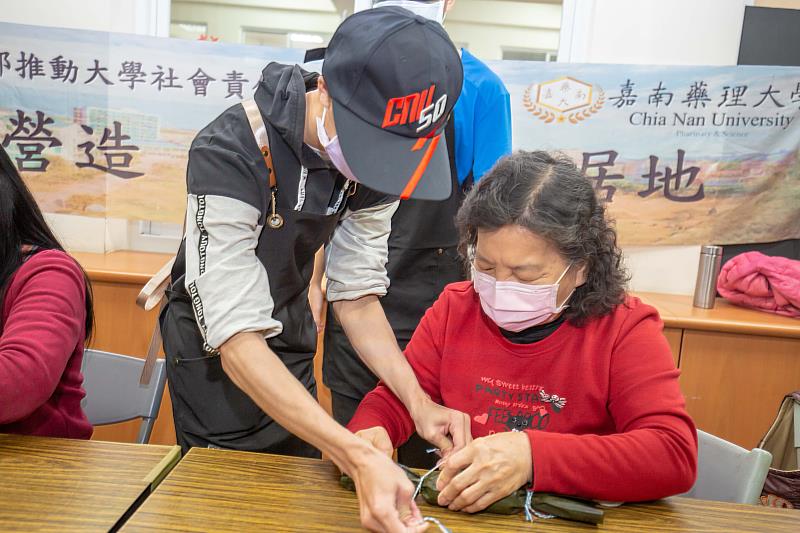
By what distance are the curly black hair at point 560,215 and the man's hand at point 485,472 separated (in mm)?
334

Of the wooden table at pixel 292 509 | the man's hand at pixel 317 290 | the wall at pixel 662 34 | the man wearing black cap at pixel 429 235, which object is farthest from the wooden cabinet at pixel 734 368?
the wooden table at pixel 292 509

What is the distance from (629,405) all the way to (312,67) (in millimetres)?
1927

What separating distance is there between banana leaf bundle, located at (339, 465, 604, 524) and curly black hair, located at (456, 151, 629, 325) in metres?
0.37

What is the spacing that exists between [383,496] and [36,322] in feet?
2.32

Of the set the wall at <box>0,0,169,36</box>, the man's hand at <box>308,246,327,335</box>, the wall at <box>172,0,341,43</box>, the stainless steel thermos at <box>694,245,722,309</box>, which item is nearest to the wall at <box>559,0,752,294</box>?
the stainless steel thermos at <box>694,245,722,309</box>

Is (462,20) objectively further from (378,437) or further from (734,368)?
(378,437)

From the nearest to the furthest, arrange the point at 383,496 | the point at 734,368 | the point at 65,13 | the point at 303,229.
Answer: the point at 383,496 → the point at 303,229 → the point at 734,368 → the point at 65,13

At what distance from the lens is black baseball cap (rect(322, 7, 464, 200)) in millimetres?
962

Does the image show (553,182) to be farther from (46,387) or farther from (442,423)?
(46,387)

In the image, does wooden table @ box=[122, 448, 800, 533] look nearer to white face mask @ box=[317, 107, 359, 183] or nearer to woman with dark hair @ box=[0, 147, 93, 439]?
woman with dark hair @ box=[0, 147, 93, 439]

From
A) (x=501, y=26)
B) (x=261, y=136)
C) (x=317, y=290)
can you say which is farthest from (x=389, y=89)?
(x=501, y=26)

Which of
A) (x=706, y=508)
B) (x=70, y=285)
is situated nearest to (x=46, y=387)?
(x=70, y=285)

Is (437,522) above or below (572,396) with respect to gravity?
below

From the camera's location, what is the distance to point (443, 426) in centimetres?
122
